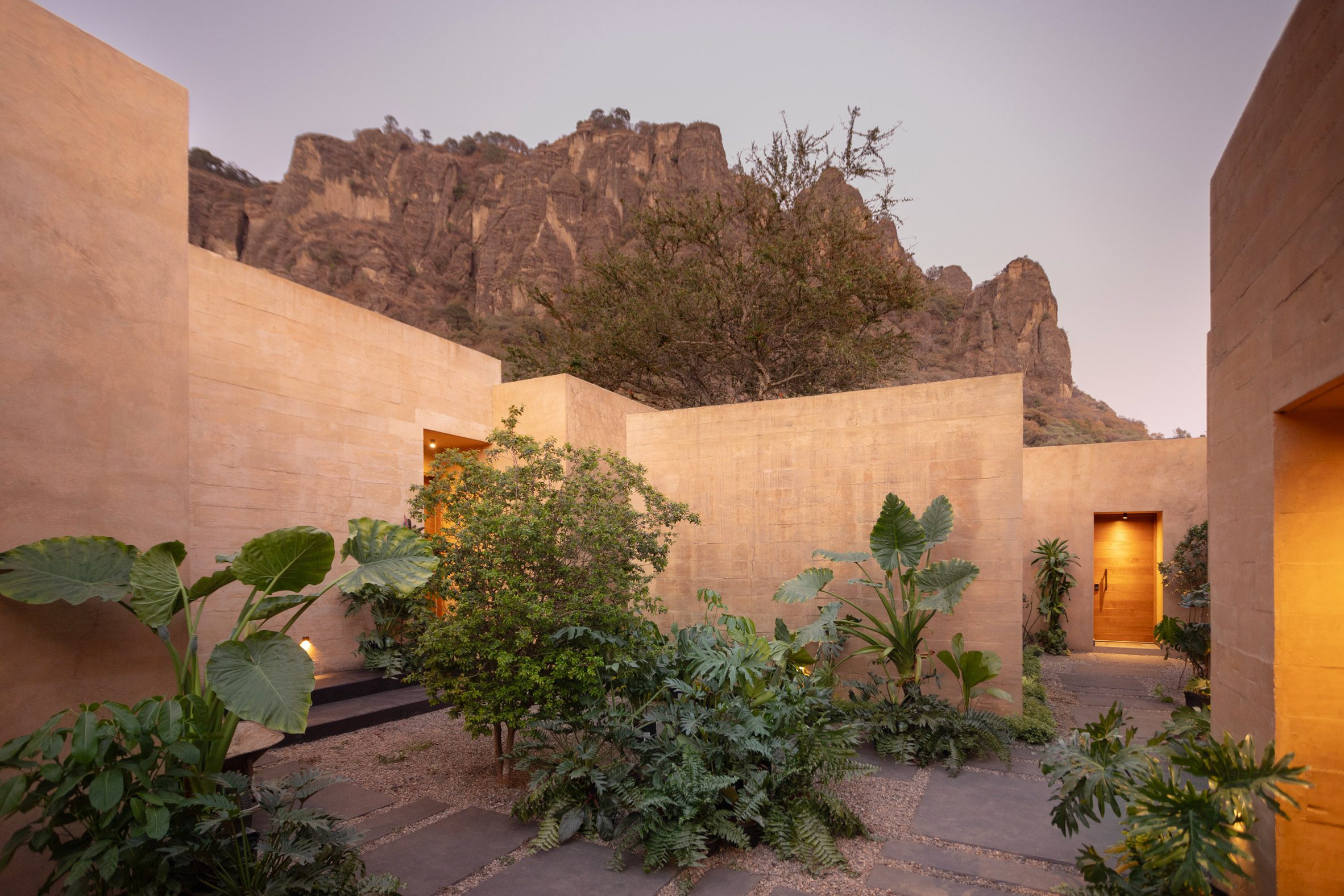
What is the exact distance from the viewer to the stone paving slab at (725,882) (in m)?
3.14

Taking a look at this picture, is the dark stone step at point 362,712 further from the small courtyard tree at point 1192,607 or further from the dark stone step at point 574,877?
the small courtyard tree at point 1192,607

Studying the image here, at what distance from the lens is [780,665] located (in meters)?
4.88

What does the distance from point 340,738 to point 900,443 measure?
5961 millimetres

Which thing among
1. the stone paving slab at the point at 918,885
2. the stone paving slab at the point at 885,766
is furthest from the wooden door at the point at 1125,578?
the stone paving slab at the point at 918,885

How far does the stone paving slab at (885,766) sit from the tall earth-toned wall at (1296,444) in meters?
2.57

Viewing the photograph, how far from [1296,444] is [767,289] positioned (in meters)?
11.7

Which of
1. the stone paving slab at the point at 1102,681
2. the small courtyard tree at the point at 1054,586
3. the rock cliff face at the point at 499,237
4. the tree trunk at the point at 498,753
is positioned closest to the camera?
the tree trunk at the point at 498,753

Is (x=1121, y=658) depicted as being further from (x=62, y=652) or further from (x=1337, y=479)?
(x=62, y=652)

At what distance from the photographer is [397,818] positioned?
4008 mm

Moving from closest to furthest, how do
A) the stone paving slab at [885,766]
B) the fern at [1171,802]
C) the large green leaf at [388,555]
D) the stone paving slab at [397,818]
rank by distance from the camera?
1. the fern at [1171,802]
2. the large green leaf at [388,555]
3. the stone paving slab at [397,818]
4. the stone paving slab at [885,766]

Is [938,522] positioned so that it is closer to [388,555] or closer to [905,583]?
[905,583]

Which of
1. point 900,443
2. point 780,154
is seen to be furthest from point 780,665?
point 780,154

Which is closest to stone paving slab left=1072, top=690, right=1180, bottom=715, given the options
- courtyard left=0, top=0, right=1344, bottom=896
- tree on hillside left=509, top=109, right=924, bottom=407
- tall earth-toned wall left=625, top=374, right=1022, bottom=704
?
courtyard left=0, top=0, right=1344, bottom=896

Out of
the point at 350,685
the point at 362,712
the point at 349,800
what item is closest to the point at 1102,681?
the point at 349,800
